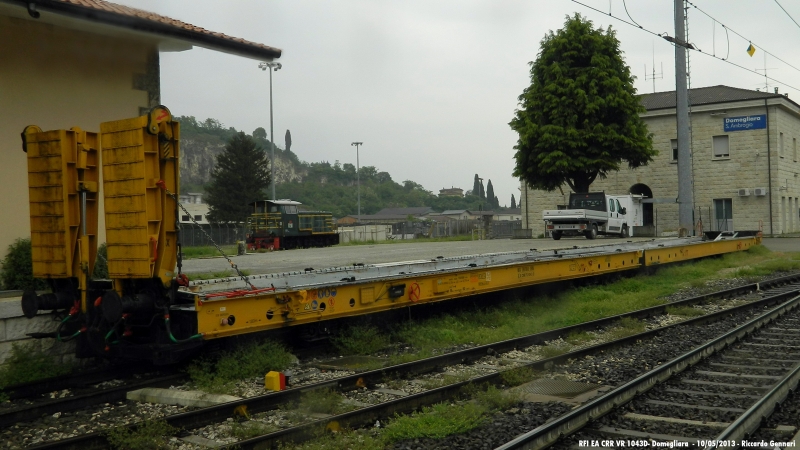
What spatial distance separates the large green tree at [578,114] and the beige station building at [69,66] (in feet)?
82.7

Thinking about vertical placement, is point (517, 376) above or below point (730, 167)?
below

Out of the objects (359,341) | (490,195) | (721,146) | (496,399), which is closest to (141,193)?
(359,341)

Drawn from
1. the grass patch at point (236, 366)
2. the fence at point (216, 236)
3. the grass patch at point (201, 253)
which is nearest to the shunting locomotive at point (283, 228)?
the fence at point (216, 236)

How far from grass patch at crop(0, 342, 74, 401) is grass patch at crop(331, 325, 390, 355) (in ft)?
11.1

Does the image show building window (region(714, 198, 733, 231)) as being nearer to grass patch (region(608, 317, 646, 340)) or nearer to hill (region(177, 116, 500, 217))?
grass patch (region(608, 317, 646, 340))

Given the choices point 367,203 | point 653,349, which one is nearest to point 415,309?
→ point 653,349

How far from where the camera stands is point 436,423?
5.97m

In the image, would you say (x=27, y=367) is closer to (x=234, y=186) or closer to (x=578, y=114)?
(x=578, y=114)

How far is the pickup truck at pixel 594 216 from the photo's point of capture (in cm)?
2769

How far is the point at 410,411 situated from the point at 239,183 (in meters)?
54.5

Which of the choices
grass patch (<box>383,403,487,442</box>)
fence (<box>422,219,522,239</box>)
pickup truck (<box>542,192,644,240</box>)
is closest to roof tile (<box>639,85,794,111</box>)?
pickup truck (<box>542,192,644,240</box>)

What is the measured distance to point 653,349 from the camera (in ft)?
31.1

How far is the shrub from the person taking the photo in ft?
30.8

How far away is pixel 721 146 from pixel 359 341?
125 feet
